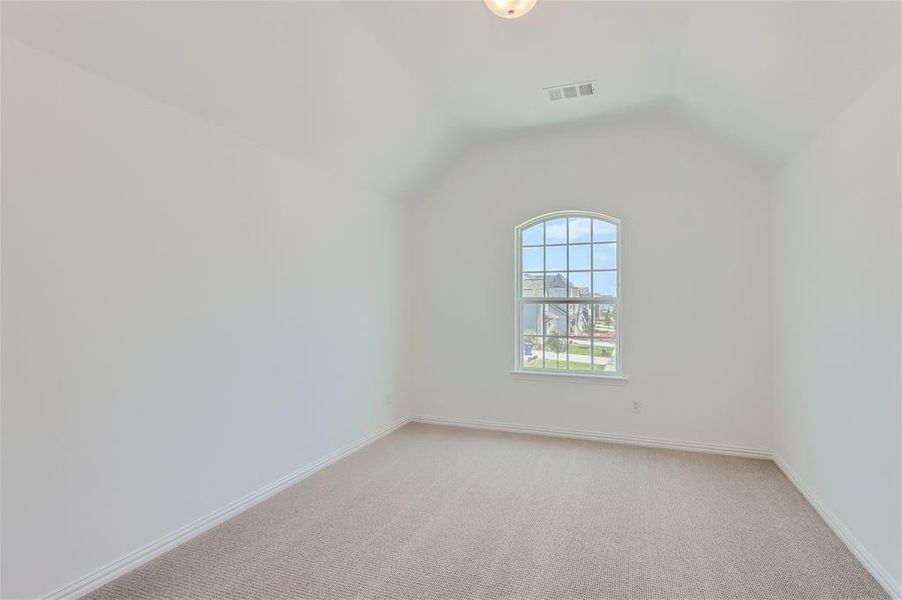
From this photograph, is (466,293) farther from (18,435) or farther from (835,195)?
(18,435)

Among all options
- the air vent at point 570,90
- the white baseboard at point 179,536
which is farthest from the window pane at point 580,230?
the white baseboard at point 179,536

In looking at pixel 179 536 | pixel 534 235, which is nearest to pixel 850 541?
pixel 534 235

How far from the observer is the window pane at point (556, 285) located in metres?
4.37

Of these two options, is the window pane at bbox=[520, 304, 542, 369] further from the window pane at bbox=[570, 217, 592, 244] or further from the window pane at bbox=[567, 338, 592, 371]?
the window pane at bbox=[570, 217, 592, 244]

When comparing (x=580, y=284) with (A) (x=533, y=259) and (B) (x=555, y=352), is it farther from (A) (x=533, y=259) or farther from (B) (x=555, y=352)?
(B) (x=555, y=352)

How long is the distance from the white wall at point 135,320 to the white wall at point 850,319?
3318mm

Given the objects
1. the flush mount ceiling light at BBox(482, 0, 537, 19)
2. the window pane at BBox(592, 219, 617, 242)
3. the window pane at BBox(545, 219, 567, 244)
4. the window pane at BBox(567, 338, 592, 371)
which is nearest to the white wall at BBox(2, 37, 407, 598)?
the flush mount ceiling light at BBox(482, 0, 537, 19)

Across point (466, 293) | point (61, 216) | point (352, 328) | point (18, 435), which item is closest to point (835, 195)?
point (466, 293)

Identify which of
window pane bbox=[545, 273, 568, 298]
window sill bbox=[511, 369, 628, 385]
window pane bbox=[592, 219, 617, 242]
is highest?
window pane bbox=[592, 219, 617, 242]

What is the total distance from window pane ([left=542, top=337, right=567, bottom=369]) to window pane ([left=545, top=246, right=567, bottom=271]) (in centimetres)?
71

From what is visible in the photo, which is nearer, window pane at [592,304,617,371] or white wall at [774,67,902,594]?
white wall at [774,67,902,594]

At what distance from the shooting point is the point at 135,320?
7.18 feet

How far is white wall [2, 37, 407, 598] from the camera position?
180 cm

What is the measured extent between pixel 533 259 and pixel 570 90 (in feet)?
5.35
